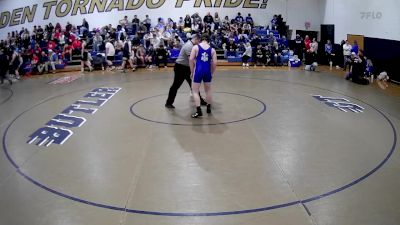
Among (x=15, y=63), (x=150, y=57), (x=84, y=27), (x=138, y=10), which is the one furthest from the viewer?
(x=138, y=10)

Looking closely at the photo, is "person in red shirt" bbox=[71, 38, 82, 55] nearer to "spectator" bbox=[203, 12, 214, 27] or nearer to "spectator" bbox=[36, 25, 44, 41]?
"spectator" bbox=[36, 25, 44, 41]

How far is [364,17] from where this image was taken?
51.3 ft

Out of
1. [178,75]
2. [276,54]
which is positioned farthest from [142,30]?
[178,75]

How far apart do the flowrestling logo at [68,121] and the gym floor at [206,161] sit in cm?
6

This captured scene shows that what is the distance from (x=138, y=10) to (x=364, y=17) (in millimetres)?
12416

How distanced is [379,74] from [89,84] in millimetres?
10743

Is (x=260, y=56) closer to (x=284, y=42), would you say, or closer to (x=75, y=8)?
(x=284, y=42)

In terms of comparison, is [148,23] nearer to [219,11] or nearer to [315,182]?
[219,11]

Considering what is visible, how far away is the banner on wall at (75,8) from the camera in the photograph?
68.9 feet

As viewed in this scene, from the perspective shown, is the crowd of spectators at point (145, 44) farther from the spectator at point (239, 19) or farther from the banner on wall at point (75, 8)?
the banner on wall at point (75, 8)

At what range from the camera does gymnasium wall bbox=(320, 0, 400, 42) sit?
1351cm

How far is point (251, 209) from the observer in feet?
13.8

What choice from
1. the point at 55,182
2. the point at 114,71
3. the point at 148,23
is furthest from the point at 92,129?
the point at 148,23

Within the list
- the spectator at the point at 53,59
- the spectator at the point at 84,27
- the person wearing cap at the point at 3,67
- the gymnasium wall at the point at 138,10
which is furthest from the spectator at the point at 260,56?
the person wearing cap at the point at 3,67
